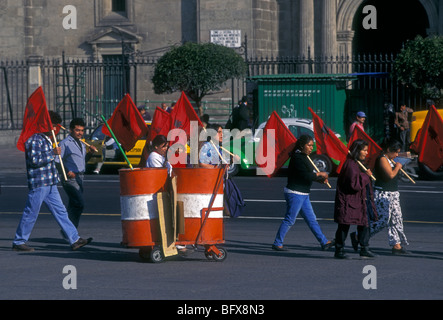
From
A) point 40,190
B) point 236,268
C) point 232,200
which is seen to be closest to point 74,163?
point 40,190

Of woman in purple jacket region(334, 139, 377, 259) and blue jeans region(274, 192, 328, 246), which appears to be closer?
woman in purple jacket region(334, 139, 377, 259)

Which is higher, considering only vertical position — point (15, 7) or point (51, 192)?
point (15, 7)

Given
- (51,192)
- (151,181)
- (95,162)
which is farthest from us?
(95,162)

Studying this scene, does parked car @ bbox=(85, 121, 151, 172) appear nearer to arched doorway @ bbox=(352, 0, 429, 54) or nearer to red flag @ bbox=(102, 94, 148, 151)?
red flag @ bbox=(102, 94, 148, 151)

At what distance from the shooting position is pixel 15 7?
36656mm

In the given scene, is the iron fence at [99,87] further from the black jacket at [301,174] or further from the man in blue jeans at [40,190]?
the black jacket at [301,174]

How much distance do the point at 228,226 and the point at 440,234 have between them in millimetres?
3216

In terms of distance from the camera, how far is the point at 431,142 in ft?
42.5

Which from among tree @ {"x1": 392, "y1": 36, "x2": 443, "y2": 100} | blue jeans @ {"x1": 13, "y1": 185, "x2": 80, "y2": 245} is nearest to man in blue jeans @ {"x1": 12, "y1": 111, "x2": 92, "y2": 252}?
blue jeans @ {"x1": 13, "y1": 185, "x2": 80, "y2": 245}

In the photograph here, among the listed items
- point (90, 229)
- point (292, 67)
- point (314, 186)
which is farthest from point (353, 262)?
point (292, 67)

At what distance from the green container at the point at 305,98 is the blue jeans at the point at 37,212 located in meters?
15.0

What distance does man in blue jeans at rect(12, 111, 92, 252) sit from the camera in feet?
38.4

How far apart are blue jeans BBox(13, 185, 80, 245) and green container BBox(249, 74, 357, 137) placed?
15014mm

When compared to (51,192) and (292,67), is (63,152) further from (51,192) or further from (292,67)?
(292,67)
